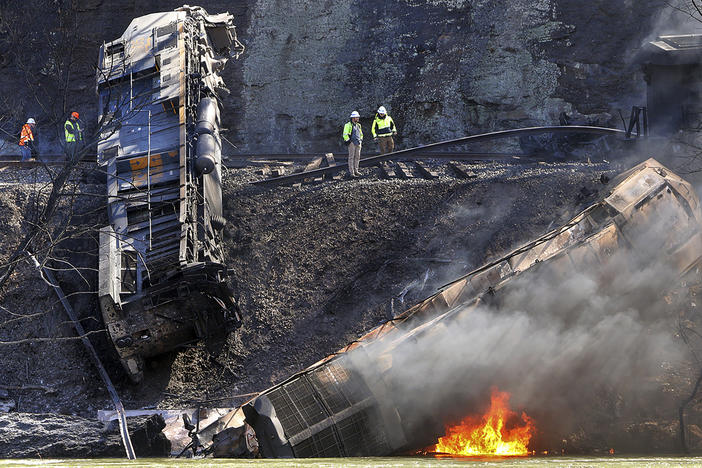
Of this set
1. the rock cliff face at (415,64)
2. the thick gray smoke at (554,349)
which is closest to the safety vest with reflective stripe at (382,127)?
the rock cliff face at (415,64)

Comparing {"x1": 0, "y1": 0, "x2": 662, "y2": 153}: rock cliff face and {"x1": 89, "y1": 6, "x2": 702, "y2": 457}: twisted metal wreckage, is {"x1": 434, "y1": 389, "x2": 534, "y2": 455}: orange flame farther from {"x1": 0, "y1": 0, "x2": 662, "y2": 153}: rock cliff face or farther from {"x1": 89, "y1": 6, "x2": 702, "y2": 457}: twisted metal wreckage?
{"x1": 0, "y1": 0, "x2": 662, "y2": 153}: rock cliff face

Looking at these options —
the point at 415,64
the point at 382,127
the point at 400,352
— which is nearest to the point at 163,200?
the point at 400,352

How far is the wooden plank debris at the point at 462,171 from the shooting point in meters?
17.9

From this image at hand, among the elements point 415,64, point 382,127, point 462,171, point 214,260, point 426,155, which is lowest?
point 214,260

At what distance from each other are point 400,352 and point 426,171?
821 cm

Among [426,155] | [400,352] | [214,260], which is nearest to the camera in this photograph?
[400,352]

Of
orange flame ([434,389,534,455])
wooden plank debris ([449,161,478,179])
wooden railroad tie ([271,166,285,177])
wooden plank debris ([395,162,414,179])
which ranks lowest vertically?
orange flame ([434,389,534,455])

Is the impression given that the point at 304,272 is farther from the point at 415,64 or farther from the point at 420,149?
the point at 415,64

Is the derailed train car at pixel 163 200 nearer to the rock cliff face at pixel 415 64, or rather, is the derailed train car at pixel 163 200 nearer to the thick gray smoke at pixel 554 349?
the thick gray smoke at pixel 554 349

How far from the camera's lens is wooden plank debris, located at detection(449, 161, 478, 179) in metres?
17.9

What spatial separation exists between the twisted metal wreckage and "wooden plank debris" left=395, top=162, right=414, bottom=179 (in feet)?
14.8

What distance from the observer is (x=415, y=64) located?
83.8 feet

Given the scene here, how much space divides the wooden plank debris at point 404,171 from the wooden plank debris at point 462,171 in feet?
3.44

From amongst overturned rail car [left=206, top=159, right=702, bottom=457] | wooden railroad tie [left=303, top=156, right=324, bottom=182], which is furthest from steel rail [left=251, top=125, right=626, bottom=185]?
overturned rail car [left=206, top=159, right=702, bottom=457]
